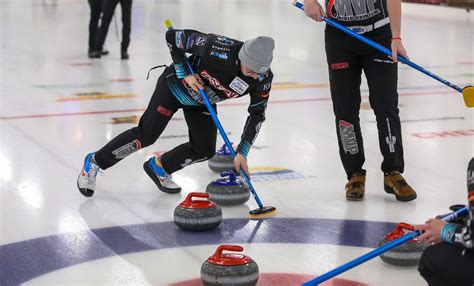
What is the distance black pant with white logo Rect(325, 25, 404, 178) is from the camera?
15.4 ft

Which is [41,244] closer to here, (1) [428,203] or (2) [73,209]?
(2) [73,209]

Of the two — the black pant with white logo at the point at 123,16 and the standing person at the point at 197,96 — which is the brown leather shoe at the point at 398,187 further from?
the black pant with white logo at the point at 123,16

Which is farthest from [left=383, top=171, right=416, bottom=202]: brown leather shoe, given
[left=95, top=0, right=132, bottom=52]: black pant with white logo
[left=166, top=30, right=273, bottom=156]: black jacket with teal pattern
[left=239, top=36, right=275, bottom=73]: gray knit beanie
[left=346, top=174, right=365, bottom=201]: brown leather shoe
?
[left=95, top=0, right=132, bottom=52]: black pant with white logo

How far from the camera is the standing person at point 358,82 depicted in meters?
4.66

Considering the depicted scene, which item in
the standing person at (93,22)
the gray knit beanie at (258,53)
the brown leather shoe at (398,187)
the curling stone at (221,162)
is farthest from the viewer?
the standing person at (93,22)

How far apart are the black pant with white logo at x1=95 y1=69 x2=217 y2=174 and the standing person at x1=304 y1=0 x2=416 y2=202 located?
2.29 feet

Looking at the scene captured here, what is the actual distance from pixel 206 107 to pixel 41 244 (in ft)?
3.83

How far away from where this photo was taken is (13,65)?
9.95 m

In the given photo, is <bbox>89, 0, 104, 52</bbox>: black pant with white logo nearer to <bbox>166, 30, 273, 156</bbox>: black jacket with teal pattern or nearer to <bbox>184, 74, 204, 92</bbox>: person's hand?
<bbox>166, 30, 273, 156</bbox>: black jacket with teal pattern

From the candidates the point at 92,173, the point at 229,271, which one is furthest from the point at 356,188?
the point at 229,271

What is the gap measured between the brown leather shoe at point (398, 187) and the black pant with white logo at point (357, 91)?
45 millimetres

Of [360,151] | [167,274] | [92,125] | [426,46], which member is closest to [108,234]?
[167,274]

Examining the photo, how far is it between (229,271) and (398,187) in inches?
65.7

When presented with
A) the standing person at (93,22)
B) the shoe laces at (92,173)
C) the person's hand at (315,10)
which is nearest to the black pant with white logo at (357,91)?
the person's hand at (315,10)
